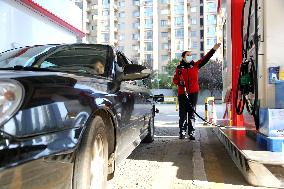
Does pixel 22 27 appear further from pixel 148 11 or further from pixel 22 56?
pixel 148 11

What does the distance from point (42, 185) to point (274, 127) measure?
260 centimetres

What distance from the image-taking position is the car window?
3.73 metres

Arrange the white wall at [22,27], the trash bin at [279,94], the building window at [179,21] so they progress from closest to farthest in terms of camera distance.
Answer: the trash bin at [279,94] < the white wall at [22,27] < the building window at [179,21]

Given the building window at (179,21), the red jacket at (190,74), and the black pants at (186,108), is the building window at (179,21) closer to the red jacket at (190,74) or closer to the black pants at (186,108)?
the red jacket at (190,74)

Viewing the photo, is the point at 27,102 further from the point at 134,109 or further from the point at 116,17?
the point at 116,17

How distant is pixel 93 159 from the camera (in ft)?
9.20

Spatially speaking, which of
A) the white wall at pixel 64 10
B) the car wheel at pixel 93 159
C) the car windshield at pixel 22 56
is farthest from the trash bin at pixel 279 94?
the white wall at pixel 64 10

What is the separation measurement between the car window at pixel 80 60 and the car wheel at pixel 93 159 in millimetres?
879

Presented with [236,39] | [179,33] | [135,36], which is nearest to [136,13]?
[135,36]

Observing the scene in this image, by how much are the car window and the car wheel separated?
0.88m

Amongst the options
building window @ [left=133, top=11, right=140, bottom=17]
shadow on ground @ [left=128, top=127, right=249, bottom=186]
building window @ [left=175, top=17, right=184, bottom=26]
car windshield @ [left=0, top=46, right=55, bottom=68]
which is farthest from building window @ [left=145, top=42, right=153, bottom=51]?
car windshield @ [left=0, top=46, right=55, bottom=68]

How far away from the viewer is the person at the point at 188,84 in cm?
741

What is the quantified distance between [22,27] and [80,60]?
7094 mm

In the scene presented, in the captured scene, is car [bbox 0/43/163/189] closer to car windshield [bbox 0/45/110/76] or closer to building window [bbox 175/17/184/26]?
car windshield [bbox 0/45/110/76]
